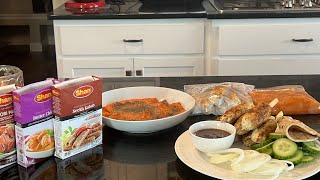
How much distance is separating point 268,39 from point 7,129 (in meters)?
1.89

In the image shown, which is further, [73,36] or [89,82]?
[73,36]

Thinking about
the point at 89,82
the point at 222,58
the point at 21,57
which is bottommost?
the point at 21,57

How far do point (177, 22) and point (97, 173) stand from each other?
5.71ft

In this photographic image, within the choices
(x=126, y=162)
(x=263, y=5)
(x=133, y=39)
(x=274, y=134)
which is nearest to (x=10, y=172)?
(x=126, y=162)

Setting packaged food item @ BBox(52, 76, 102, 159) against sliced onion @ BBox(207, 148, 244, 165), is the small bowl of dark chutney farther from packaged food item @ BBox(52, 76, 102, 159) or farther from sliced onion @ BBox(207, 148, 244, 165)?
packaged food item @ BBox(52, 76, 102, 159)

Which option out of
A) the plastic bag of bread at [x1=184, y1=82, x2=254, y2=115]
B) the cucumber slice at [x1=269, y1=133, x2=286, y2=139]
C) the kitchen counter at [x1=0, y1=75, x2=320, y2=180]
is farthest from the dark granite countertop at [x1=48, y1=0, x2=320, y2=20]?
the cucumber slice at [x1=269, y1=133, x2=286, y2=139]

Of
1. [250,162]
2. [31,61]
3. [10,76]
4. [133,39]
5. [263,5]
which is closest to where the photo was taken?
[250,162]

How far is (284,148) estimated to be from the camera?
Answer: 1130mm

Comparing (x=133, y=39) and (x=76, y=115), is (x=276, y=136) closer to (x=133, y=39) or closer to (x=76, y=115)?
(x=76, y=115)

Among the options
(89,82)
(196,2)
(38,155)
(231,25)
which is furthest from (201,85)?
(196,2)

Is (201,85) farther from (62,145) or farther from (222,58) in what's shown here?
(222,58)

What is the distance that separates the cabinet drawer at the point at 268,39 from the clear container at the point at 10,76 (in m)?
1.56

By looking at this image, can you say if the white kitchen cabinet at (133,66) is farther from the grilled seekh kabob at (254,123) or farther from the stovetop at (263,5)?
the grilled seekh kabob at (254,123)

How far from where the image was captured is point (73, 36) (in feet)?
9.14
